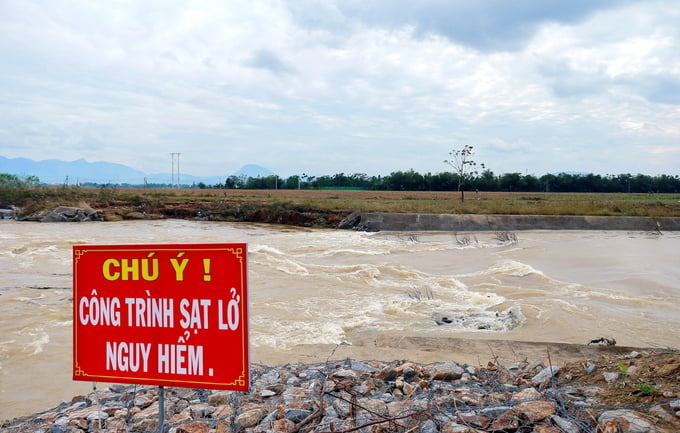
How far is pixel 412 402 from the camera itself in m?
4.09

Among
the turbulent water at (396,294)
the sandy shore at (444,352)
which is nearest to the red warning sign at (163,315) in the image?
the turbulent water at (396,294)

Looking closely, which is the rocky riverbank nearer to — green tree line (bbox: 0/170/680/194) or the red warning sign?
the red warning sign

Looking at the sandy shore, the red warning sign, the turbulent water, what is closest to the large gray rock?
the turbulent water

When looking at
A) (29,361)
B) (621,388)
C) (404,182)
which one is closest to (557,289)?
(621,388)

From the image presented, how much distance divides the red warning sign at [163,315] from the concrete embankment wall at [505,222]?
77.1 ft

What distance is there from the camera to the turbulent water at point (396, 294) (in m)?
7.55

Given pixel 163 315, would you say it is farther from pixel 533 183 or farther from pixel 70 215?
pixel 533 183

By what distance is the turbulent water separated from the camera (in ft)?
24.8

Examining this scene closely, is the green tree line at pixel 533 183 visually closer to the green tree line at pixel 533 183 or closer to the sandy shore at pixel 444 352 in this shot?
the green tree line at pixel 533 183

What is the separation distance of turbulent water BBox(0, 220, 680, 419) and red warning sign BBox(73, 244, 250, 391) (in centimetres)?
332

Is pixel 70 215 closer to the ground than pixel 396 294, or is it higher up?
higher up

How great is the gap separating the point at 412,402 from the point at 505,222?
76.0ft

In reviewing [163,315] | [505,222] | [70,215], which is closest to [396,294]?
[163,315]

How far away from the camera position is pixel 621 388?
13.8ft
